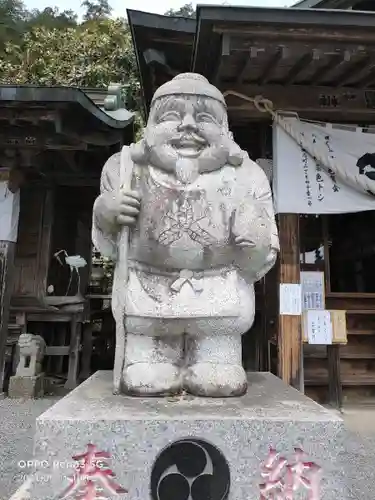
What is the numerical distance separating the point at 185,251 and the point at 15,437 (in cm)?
279

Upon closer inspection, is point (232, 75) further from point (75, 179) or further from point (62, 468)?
point (62, 468)

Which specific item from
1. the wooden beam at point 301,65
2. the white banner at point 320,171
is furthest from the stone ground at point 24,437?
the wooden beam at point 301,65

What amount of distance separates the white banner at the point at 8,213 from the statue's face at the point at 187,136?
13.2 ft

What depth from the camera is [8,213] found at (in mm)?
5719

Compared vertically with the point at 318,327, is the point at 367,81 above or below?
above

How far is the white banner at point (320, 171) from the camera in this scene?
4.53m

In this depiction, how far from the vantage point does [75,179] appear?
6.62 metres

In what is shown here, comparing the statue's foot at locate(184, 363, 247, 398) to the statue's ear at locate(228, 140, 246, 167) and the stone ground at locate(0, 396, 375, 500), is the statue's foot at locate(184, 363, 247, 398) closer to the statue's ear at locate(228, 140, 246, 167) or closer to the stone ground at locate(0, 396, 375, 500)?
the statue's ear at locate(228, 140, 246, 167)

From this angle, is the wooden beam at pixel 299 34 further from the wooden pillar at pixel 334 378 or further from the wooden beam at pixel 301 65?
the wooden pillar at pixel 334 378

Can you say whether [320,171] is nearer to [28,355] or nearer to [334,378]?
[334,378]

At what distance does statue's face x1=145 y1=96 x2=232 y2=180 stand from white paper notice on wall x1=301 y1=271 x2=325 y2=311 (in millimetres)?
2958

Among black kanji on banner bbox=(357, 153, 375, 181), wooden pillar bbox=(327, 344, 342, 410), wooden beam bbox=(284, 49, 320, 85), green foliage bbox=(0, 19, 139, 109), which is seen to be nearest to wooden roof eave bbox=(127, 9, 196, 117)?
wooden beam bbox=(284, 49, 320, 85)

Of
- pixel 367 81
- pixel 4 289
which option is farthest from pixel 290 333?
pixel 4 289

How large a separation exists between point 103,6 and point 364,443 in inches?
1468
